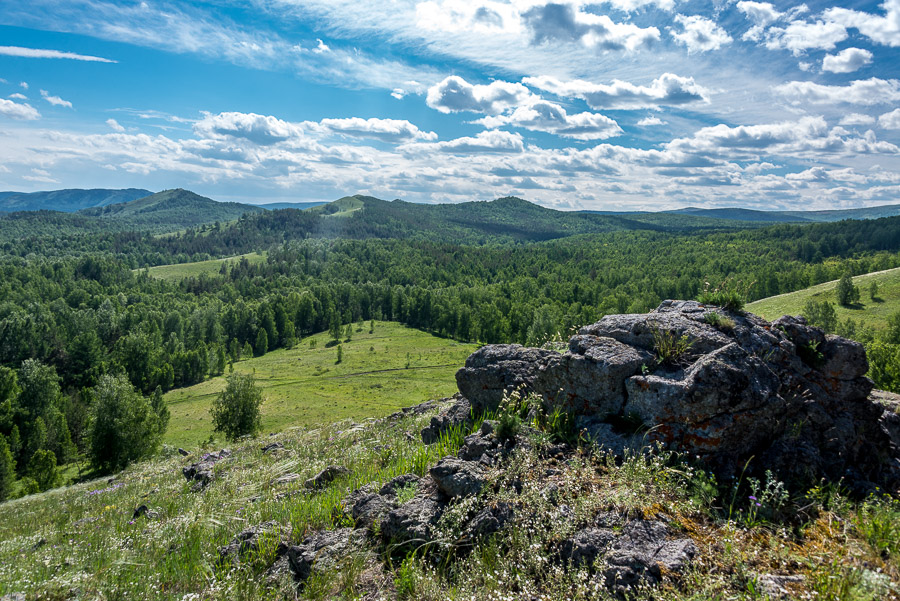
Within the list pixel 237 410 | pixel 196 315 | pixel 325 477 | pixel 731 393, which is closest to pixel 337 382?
pixel 237 410

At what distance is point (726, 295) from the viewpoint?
32.8 ft

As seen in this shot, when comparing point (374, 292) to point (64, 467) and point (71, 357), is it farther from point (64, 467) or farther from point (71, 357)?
point (64, 467)

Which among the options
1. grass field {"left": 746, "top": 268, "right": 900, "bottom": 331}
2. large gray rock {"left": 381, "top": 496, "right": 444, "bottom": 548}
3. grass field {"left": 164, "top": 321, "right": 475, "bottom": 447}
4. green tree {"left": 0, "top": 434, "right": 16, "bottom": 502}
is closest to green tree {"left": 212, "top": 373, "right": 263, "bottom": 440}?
grass field {"left": 164, "top": 321, "right": 475, "bottom": 447}

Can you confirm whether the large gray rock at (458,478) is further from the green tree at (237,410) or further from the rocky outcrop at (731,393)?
the green tree at (237,410)

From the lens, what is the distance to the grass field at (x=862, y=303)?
265ft

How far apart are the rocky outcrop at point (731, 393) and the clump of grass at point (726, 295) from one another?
246 mm

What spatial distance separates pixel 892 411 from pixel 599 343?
6.32 m

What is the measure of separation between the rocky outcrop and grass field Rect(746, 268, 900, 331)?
261ft

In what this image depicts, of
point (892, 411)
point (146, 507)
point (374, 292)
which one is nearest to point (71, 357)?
point (374, 292)

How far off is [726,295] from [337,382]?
87.4m

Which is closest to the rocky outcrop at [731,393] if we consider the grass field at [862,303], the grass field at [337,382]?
the grass field at [337,382]

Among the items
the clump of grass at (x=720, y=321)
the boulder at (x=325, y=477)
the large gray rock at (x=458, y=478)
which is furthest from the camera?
the boulder at (x=325, y=477)

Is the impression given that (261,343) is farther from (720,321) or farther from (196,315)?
(720,321)

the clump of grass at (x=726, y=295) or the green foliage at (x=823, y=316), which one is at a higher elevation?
the clump of grass at (x=726, y=295)
